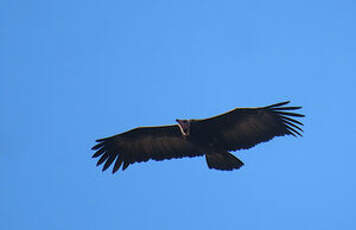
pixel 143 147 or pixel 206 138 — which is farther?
pixel 143 147

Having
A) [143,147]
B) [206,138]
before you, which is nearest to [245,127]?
[206,138]

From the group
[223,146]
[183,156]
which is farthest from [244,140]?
[183,156]

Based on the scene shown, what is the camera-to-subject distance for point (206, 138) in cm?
1345

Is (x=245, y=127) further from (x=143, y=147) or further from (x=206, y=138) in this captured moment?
(x=143, y=147)

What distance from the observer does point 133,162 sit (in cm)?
1445

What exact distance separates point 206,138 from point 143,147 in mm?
1649

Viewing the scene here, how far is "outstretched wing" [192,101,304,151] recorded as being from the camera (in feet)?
43.5

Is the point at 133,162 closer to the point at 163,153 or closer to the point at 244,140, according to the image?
the point at 163,153

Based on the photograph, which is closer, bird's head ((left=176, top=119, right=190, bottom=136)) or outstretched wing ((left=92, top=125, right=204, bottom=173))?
bird's head ((left=176, top=119, right=190, bottom=136))

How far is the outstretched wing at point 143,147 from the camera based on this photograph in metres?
14.2

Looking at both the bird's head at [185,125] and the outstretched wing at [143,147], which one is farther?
the outstretched wing at [143,147]

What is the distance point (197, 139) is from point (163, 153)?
123 cm

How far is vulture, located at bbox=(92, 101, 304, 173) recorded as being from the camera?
43.6ft

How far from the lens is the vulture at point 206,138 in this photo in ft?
43.6
